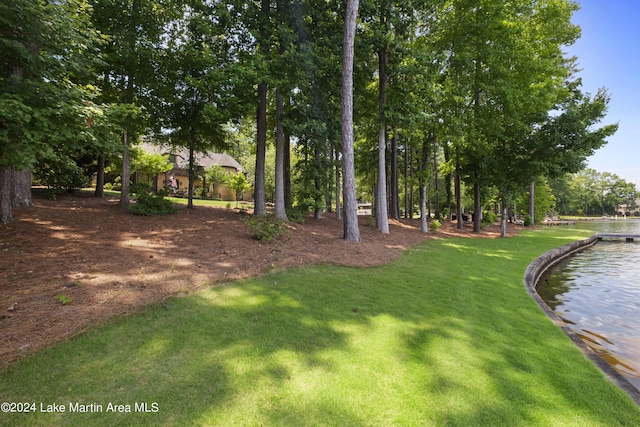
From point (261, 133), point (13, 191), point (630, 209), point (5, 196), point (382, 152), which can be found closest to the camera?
point (5, 196)

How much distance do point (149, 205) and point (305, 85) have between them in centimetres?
762

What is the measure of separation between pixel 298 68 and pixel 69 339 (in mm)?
10158

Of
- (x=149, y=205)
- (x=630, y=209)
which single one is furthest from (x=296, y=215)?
(x=630, y=209)

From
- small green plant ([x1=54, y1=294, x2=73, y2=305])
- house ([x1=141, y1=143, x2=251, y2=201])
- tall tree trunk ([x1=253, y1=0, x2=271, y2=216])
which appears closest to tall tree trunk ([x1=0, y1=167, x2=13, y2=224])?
small green plant ([x1=54, y1=294, x2=73, y2=305])

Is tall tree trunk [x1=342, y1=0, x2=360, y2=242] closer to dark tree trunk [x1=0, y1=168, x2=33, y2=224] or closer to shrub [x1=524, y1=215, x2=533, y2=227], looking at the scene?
dark tree trunk [x1=0, y1=168, x2=33, y2=224]

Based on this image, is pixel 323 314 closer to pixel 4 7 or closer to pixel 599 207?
pixel 4 7

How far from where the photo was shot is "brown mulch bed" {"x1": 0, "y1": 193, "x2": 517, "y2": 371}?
3.67 metres

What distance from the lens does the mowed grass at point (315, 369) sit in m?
2.61

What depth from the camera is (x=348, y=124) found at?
978 centimetres

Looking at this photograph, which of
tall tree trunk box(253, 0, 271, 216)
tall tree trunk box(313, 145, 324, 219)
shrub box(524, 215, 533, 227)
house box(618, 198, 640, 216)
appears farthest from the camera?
house box(618, 198, 640, 216)

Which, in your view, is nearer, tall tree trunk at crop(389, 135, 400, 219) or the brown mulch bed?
the brown mulch bed

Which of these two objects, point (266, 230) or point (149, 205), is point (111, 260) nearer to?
point (266, 230)

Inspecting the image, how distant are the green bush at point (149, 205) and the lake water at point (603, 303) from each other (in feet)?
41.7

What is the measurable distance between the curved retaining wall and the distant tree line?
4.62 m
